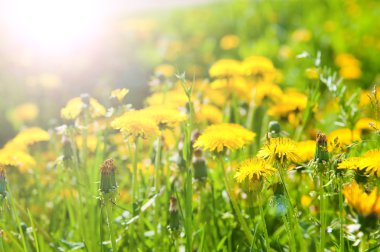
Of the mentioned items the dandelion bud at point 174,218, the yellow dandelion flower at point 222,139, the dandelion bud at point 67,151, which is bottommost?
the dandelion bud at point 174,218

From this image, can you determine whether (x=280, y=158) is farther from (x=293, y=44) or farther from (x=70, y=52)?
(x=70, y=52)

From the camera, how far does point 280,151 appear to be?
1.14 m

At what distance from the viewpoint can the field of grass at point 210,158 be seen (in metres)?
1.19

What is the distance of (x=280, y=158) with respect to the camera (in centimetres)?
114

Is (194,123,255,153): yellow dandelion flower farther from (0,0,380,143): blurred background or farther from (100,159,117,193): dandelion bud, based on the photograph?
(0,0,380,143): blurred background

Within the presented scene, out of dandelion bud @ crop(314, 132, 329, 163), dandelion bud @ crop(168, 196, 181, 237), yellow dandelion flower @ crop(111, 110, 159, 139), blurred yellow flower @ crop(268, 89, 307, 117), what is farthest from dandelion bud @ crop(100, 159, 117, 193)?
blurred yellow flower @ crop(268, 89, 307, 117)

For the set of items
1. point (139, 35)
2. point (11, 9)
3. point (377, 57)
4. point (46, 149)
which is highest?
point (11, 9)

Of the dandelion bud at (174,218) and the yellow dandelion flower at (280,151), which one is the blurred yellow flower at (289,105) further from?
the yellow dandelion flower at (280,151)

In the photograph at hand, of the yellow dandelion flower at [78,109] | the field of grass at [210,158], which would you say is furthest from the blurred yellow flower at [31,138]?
the yellow dandelion flower at [78,109]

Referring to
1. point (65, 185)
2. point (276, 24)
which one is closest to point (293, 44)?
point (276, 24)

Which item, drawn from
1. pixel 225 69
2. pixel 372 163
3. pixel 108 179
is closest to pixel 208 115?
pixel 225 69

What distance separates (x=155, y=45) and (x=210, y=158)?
13.7 ft

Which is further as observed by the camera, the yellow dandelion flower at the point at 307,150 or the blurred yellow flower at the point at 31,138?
the blurred yellow flower at the point at 31,138

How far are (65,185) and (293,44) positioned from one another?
3234 mm
